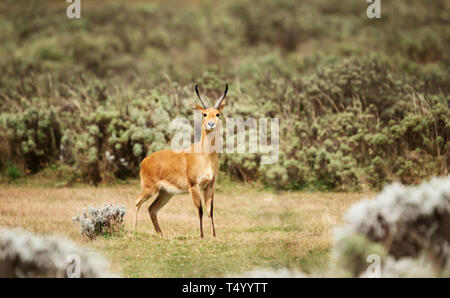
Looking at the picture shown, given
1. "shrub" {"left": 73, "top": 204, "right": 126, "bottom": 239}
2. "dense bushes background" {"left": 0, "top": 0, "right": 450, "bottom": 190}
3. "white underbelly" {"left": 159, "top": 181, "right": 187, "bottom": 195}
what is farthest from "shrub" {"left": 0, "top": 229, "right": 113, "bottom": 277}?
"dense bushes background" {"left": 0, "top": 0, "right": 450, "bottom": 190}

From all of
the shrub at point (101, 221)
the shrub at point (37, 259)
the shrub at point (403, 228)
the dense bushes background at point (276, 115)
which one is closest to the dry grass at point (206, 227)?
the shrub at point (101, 221)

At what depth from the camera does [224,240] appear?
34.8 ft

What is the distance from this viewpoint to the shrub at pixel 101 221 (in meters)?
10.5

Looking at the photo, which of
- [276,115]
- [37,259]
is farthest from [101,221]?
[276,115]

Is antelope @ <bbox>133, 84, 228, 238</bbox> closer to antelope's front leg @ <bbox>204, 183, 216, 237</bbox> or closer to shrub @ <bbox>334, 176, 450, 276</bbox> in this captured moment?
antelope's front leg @ <bbox>204, 183, 216, 237</bbox>

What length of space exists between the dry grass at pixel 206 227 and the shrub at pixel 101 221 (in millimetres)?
196

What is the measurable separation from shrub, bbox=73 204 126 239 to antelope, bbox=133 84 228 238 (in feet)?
1.56

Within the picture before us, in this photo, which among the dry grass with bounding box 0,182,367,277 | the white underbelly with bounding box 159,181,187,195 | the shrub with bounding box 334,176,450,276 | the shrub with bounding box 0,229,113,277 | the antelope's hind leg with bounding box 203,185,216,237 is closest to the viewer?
the shrub with bounding box 334,176,450,276

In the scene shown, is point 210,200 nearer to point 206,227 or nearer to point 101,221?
point 206,227

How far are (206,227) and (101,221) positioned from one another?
2.14 meters

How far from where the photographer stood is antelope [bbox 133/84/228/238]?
10602 mm

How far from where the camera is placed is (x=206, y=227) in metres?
11.7

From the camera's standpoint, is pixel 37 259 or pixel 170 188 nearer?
pixel 37 259
